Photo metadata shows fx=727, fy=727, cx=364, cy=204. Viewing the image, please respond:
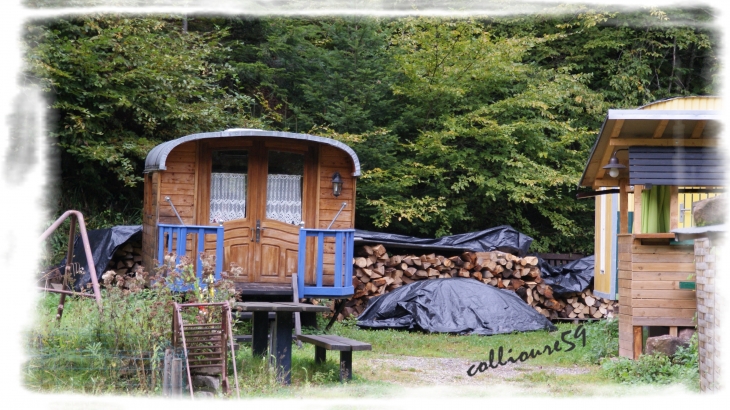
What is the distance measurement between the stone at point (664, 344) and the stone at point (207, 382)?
4323 mm

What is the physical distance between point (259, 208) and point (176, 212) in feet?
3.56

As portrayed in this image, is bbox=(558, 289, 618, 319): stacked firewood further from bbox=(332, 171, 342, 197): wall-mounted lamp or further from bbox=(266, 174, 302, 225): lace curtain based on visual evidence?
bbox=(266, 174, 302, 225): lace curtain

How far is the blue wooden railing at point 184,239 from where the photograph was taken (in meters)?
8.94

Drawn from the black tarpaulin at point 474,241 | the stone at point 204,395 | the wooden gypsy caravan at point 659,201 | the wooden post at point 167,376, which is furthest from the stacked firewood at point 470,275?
the wooden post at point 167,376

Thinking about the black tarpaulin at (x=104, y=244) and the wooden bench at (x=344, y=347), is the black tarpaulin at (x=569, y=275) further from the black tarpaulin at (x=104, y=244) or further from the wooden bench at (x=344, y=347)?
the black tarpaulin at (x=104, y=244)

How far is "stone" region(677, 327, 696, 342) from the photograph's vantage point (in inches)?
285

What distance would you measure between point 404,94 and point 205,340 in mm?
10153

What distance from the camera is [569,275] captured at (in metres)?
13.1

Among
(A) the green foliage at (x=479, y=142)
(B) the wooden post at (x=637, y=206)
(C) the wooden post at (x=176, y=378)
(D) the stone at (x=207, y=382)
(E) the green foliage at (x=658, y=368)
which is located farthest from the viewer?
(A) the green foliage at (x=479, y=142)

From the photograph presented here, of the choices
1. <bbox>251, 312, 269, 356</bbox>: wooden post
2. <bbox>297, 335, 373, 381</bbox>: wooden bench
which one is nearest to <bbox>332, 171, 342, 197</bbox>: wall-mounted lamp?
<bbox>251, 312, 269, 356</bbox>: wooden post

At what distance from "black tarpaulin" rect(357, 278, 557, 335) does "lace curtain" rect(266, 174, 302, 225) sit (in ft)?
7.26

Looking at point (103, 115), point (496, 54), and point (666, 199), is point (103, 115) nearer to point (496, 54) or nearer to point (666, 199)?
point (496, 54)

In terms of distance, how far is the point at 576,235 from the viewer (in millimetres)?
15242

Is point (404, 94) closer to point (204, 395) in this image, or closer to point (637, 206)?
point (637, 206)
